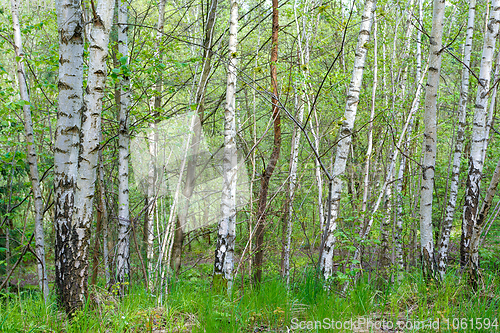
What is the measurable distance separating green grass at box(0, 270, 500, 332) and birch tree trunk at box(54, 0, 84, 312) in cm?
25

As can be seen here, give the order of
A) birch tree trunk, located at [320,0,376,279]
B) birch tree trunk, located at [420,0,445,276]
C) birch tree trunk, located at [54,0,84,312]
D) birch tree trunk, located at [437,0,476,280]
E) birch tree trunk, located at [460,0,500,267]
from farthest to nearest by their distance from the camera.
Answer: birch tree trunk, located at [437,0,476,280]
birch tree trunk, located at [460,0,500,267]
birch tree trunk, located at [320,0,376,279]
birch tree trunk, located at [420,0,445,276]
birch tree trunk, located at [54,0,84,312]

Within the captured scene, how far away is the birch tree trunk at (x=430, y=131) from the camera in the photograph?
3.46 m

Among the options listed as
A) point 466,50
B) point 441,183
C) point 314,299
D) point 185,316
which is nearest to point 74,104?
point 185,316

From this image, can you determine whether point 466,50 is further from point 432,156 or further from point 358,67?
point 432,156

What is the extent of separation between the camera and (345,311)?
2777 mm

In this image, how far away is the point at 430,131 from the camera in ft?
11.4

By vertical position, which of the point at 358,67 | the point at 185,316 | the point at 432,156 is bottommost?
the point at 185,316

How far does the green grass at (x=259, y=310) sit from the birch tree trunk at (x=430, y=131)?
1.20 ft

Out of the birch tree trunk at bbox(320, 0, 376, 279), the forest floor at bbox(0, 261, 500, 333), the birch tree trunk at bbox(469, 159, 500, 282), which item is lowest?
the forest floor at bbox(0, 261, 500, 333)

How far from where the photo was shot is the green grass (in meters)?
2.56

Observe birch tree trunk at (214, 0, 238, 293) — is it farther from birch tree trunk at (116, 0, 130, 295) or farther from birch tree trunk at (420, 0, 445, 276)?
birch tree trunk at (420, 0, 445, 276)

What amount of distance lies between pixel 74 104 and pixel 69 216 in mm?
959

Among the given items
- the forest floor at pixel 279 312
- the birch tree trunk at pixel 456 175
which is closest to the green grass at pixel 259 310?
the forest floor at pixel 279 312

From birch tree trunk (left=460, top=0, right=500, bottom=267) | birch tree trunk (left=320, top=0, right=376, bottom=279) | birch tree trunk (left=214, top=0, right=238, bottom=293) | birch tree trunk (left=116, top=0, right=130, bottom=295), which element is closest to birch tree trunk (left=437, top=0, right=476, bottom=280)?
birch tree trunk (left=460, top=0, right=500, bottom=267)
